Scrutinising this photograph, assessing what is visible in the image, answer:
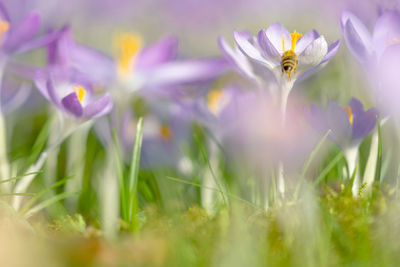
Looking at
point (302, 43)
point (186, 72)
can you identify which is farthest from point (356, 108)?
point (186, 72)

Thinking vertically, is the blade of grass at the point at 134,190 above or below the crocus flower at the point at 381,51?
below

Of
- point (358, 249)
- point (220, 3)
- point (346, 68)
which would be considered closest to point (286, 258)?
point (358, 249)

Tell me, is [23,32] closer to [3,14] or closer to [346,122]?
[3,14]

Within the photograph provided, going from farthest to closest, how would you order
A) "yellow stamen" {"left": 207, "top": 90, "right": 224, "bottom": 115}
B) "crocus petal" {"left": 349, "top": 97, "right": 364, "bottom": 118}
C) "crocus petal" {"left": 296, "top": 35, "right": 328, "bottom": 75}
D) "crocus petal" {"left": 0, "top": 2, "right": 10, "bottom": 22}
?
1. "yellow stamen" {"left": 207, "top": 90, "right": 224, "bottom": 115}
2. "crocus petal" {"left": 0, "top": 2, "right": 10, "bottom": 22}
3. "crocus petal" {"left": 349, "top": 97, "right": 364, "bottom": 118}
4. "crocus petal" {"left": 296, "top": 35, "right": 328, "bottom": 75}

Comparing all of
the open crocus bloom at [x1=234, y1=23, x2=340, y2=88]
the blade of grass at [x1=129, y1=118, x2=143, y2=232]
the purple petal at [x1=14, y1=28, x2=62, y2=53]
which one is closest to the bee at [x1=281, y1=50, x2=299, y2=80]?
the open crocus bloom at [x1=234, y1=23, x2=340, y2=88]

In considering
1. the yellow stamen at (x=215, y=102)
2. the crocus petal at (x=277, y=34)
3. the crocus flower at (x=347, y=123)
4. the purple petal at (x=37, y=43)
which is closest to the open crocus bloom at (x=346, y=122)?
the crocus flower at (x=347, y=123)

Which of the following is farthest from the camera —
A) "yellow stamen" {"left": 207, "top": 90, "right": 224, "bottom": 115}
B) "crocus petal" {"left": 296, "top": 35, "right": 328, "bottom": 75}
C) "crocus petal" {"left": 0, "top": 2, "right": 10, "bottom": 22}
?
"yellow stamen" {"left": 207, "top": 90, "right": 224, "bottom": 115}

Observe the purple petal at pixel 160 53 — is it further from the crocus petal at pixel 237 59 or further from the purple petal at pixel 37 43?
the crocus petal at pixel 237 59

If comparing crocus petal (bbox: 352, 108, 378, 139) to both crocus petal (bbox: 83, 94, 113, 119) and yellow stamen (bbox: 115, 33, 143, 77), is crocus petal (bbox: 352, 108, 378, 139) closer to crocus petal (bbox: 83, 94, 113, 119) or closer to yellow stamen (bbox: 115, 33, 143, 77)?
crocus petal (bbox: 83, 94, 113, 119)
